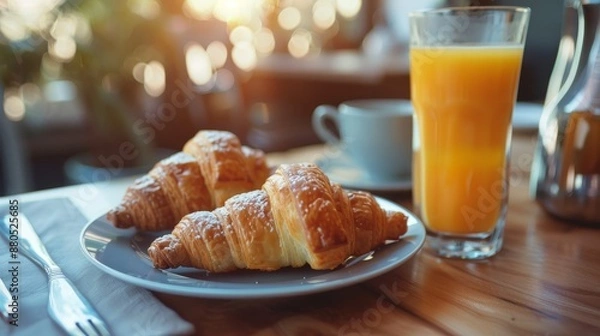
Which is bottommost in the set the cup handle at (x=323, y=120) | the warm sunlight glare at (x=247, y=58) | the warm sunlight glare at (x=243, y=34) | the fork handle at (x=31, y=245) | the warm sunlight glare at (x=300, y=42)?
the warm sunlight glare at (x=300, y=42)

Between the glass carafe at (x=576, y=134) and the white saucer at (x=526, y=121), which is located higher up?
the glass carafe at (x=576, y=134)

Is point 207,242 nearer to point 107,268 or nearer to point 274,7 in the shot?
point 107,268

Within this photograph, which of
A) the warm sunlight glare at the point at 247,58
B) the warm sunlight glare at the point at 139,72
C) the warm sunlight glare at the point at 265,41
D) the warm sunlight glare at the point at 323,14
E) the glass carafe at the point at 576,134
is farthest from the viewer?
the warm sunlight glare at the point at 323,14

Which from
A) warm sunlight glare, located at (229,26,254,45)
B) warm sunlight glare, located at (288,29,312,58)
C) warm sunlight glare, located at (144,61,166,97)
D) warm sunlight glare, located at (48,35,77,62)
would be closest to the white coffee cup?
warm sunlight glare, located at (48,35,77,62)

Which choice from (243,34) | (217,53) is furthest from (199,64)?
(243,34)

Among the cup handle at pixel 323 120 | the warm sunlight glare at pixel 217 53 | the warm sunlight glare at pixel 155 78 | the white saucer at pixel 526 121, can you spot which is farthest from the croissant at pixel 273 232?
the warm sunlight glare at pixel 217 53

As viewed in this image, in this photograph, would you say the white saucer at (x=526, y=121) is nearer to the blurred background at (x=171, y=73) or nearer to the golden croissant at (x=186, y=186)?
the golden croissant at (x=186, y=186)

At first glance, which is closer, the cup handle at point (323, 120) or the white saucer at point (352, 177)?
the white saucer at point (352, 177)
